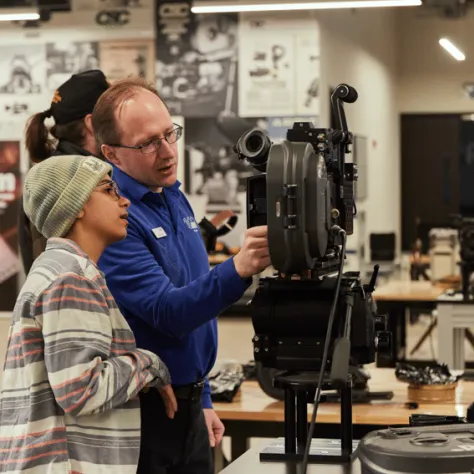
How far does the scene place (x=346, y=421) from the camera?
210 centimetres

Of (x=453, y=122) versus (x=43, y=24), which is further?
(x=453, y=122)

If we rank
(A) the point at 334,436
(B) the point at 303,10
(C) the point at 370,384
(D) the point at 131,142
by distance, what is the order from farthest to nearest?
1. (B) the point at 303,10
2. (C) the point at 370,384
3. (A) the point at 334,436
4. (D) the point at 131,142

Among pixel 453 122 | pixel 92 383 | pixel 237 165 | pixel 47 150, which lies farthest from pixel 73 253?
pixel 453 122

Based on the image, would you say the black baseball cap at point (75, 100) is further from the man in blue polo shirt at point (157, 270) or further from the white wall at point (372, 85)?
the white wall at point (372, 85)

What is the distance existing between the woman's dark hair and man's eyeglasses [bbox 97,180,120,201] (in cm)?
109

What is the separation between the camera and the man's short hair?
2.43 m

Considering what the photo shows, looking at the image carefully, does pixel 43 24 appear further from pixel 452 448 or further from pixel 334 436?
pixel 452 448

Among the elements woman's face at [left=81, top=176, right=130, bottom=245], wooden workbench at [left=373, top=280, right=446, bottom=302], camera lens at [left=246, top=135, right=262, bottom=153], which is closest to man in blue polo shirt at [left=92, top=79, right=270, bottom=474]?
woman's face at [left=81, top=176, right=130, bottom=245]

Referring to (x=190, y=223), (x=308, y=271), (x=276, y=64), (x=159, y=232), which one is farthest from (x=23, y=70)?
(x=308, y=271)

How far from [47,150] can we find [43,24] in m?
4.67

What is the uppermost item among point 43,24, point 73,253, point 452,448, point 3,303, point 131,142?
point 43,24

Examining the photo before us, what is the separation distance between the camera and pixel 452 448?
1.70 meters

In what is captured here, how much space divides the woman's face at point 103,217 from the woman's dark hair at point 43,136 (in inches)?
44.3

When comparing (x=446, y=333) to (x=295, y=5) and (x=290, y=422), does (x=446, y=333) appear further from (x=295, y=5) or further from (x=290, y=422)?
(x=290, y=422)
